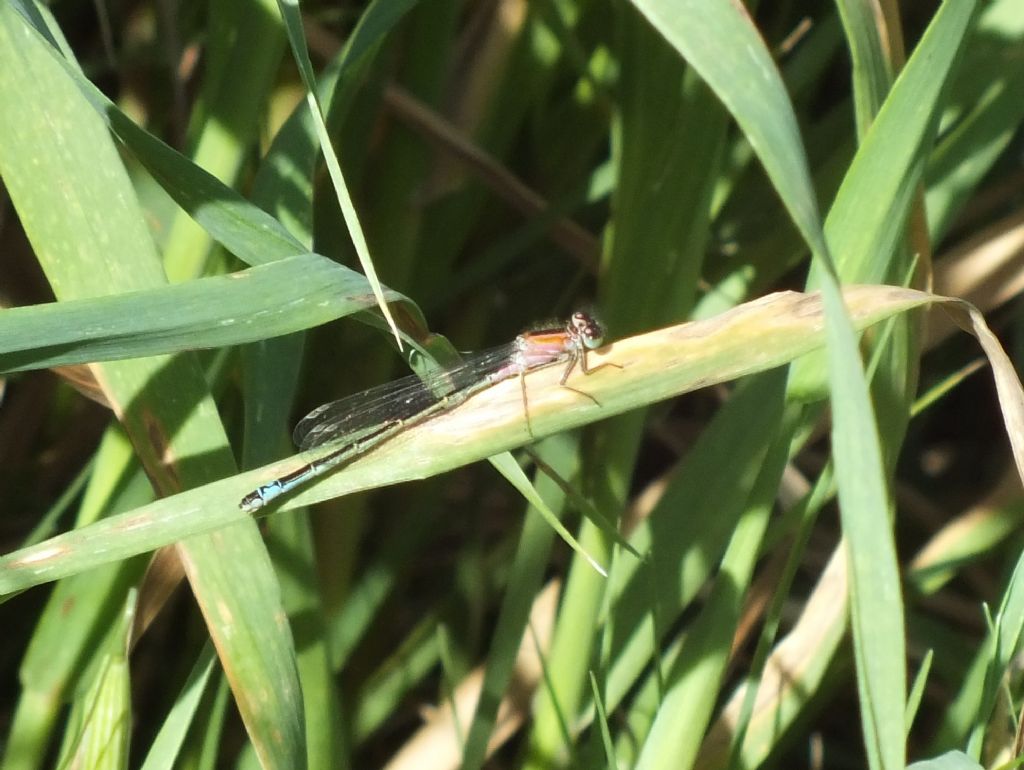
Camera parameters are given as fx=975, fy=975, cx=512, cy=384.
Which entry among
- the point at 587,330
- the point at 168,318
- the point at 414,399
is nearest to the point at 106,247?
the point at 168,318

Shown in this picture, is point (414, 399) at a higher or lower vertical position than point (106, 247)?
lower

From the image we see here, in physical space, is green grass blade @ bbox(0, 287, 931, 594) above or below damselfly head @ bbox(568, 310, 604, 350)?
below

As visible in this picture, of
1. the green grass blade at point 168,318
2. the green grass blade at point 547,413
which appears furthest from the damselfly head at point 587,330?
the green grass blade at point 168,318

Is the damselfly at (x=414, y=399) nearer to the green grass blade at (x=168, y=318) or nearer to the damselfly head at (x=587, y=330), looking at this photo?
the damselfly head at (x=587, y=330)

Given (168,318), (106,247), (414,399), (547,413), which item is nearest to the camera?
(168,318)

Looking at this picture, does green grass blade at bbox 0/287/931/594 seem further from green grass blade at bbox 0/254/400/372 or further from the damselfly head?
the damselfly head

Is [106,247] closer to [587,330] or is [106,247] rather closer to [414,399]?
[414,399]

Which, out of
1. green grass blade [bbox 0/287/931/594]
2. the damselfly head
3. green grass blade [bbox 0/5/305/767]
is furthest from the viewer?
the damselfly head

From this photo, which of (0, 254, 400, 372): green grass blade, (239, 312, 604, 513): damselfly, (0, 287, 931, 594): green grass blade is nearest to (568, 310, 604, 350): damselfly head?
(239, 312, 604, 513): damselfly
